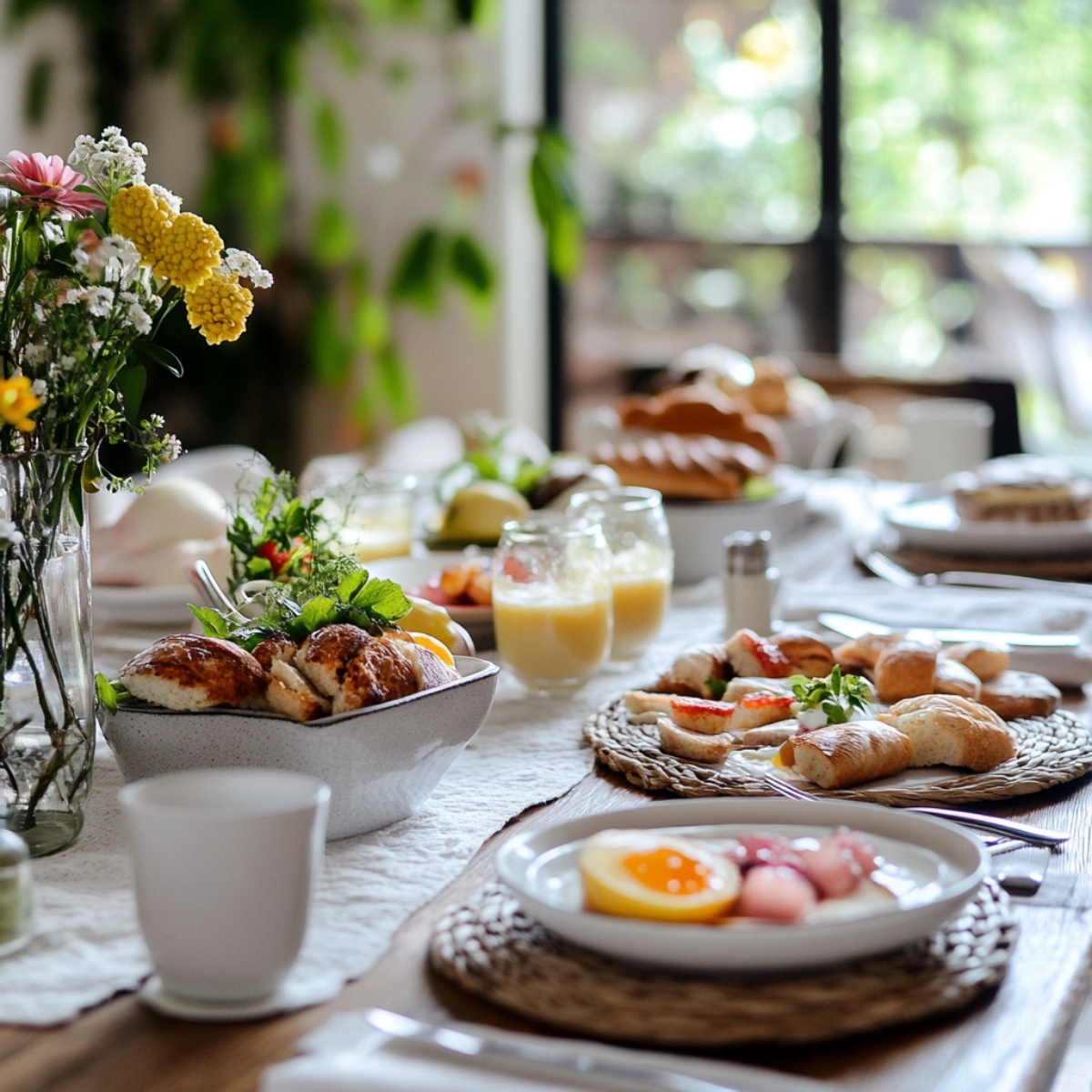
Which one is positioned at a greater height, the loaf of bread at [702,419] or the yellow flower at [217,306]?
the yellow flower at [217,306]

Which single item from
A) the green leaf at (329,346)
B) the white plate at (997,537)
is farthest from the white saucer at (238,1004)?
the green leaf at (329,346)

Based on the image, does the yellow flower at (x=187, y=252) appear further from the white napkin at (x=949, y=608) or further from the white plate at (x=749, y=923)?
the white napkin at (x=949, y=608)

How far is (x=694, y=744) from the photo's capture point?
1.11 metres

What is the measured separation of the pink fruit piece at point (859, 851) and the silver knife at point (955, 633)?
544 millimetres

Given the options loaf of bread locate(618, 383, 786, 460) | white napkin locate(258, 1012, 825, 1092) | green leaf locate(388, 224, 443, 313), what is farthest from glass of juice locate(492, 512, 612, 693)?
green leaf locate(388, 224, 443, 313)

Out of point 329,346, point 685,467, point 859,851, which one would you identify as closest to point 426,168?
point 329,346

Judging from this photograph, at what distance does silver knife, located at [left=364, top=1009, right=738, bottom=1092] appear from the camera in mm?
610

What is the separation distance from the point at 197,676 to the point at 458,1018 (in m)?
0.32

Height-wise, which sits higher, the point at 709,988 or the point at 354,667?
the point at 354,667

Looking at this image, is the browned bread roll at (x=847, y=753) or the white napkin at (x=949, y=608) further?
the white napkin at (x=949, y=608)

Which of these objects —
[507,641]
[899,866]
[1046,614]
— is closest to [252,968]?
[899,866]

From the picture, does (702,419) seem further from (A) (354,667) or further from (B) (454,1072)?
(B) (454,1072)

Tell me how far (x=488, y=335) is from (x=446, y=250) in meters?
0.34

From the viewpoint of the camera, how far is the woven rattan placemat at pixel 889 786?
1024mm
